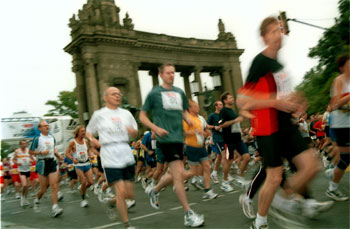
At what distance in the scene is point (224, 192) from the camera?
845cm

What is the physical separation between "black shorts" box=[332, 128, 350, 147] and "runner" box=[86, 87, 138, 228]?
3054 mm

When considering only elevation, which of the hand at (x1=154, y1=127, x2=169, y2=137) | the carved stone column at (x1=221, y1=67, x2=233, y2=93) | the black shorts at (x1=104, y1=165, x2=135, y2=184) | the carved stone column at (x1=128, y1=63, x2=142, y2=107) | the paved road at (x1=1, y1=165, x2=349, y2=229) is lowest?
the paved road at (x1=1, y1=165, x2=349, y2=229)

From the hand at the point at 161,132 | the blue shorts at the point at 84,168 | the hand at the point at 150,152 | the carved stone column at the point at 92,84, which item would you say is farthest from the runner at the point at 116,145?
the carved stone column at the point at 92,84

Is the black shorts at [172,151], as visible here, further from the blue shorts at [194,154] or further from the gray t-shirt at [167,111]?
the blue shorts at [194,154]

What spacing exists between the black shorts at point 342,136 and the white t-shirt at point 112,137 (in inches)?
121

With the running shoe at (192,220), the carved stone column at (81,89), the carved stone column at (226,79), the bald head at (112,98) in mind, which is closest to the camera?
the running shoe at (192,220)

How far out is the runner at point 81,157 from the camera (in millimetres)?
9429

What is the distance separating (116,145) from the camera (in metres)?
5.48

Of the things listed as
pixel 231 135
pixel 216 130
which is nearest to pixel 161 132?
pixel 231 135

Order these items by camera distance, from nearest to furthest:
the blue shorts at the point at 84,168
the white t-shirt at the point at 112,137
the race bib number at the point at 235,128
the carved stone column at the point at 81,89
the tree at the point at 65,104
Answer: the white t-shirt at the point at 112,137, the race bib number at the point at 235,128, the blue shorts at the point at 84,168, the carved stone column at the point at 81,89, the tree at the point at 65,104

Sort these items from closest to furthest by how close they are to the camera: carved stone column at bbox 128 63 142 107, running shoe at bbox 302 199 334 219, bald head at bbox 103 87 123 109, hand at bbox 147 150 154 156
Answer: running shoe at bbox 302 199 334 219
bald head at bbox 103 87 123 109
hand at bbox 147 150 154 156
carved stone column at bbox 128 63 142 107

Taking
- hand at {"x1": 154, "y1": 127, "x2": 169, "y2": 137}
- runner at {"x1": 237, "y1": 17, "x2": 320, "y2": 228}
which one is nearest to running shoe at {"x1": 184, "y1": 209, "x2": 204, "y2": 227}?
hand at {"x1": 154, "y1": 127, "x2": 169, "y2": 137}

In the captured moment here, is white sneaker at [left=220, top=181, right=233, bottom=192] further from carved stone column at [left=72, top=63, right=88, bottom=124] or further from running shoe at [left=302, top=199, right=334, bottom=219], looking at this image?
carved stone column at [left=72, top=63, right=88, bottom=124]

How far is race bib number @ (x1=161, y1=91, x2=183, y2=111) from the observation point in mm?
5498
